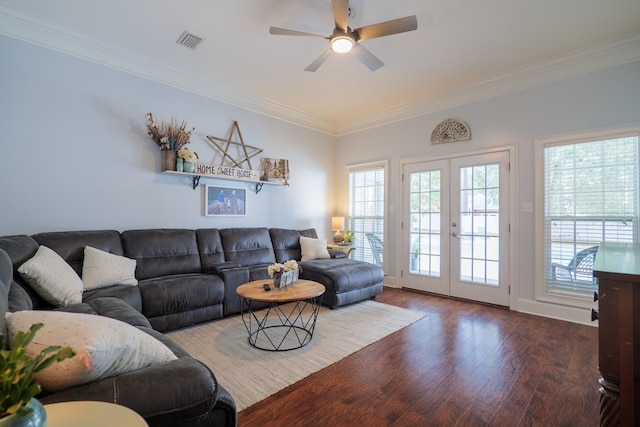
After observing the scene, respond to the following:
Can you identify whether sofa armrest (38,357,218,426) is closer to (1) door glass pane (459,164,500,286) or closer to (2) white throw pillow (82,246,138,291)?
(2) white throw pillow (82,246,138,291)

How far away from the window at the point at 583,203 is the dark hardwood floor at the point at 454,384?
0.61 meters

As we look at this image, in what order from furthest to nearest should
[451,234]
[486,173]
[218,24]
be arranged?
[451,234], [486,173], [218,24]

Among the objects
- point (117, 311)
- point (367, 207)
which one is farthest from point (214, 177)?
point (367, 207)

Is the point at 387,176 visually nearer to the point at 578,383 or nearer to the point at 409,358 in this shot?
the point at 409,358

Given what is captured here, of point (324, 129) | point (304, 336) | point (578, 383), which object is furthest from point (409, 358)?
point (324, 129)

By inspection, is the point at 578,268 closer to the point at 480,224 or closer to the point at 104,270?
the point at 480,224

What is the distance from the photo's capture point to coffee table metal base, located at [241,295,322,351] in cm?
263

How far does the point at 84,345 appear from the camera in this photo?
936mm

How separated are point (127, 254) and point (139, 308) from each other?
751 mm

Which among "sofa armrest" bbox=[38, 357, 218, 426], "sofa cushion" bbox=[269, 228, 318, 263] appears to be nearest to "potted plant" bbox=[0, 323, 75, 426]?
"sofa armrest" bbox=[38, 357, 218, 426]

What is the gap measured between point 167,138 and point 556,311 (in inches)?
193

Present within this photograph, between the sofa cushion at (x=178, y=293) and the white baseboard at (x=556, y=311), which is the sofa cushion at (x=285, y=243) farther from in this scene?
the white baseboard at (x=556, y=311)

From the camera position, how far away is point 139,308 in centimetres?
259

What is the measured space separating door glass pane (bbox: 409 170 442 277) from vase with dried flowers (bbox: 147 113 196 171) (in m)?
3.34
